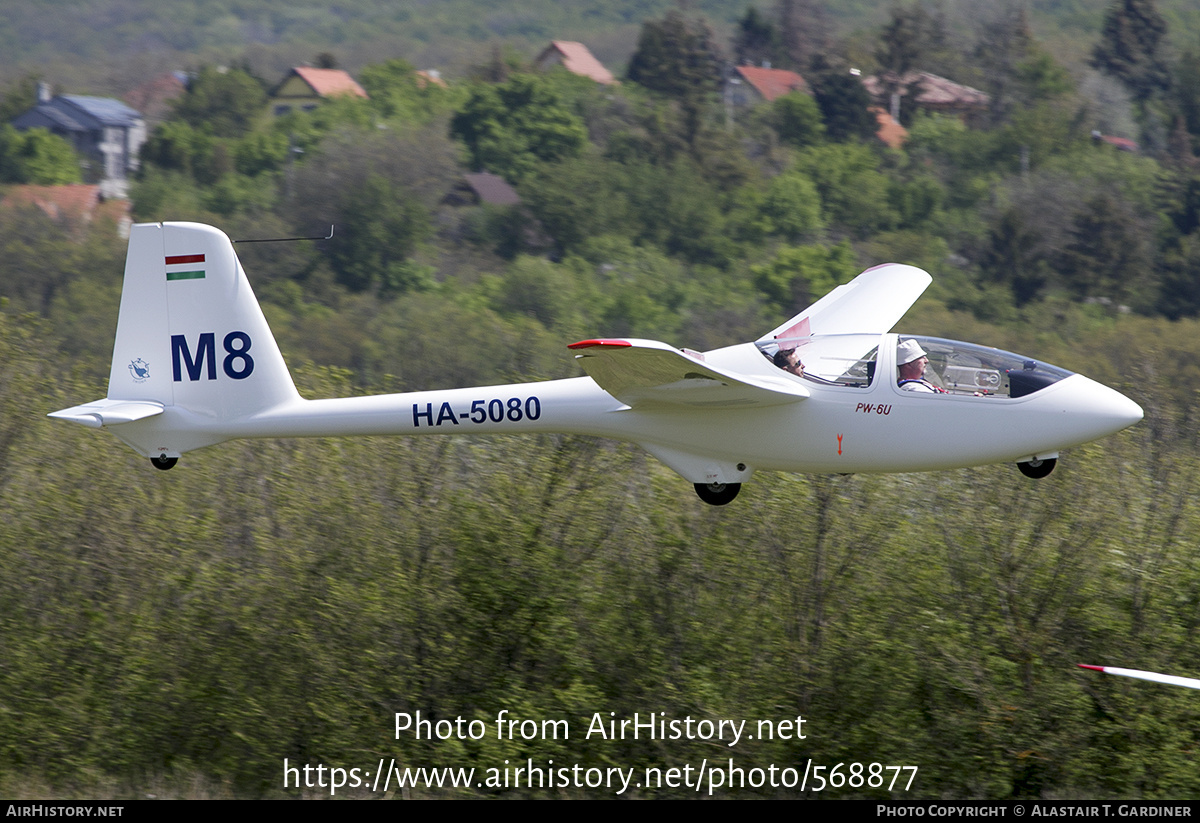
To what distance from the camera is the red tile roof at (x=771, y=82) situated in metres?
98.6

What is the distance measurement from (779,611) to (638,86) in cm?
8045

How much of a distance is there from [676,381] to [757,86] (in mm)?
90751

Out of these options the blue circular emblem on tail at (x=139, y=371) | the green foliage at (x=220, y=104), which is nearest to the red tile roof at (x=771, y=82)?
the green foliage at (x=220, y=104)

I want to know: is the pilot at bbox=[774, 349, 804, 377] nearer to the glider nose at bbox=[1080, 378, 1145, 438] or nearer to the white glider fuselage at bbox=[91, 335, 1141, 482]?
the white glider fuselage at bbox=[91, 335, 1141, 482]

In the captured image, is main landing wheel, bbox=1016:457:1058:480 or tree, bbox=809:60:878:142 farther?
tree, bbox=809:60:878:142

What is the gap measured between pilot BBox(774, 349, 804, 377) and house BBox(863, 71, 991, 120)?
8419 centimetres

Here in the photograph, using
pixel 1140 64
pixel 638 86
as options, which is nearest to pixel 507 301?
pixel 638 86

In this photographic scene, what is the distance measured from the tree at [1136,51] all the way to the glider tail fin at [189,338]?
93266mm

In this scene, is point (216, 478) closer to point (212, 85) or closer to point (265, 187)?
point (265, 187)

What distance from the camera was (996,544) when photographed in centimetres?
1895

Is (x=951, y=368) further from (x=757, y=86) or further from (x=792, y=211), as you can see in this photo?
(x=757, y=86)

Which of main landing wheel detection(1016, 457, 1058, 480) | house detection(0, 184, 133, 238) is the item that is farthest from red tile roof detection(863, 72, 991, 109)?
main landing wheel detection(1016, 457, 1058, 480)

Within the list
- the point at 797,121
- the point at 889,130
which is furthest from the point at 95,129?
the point at 889,130

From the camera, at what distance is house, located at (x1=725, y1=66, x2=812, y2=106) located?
97125 mm
